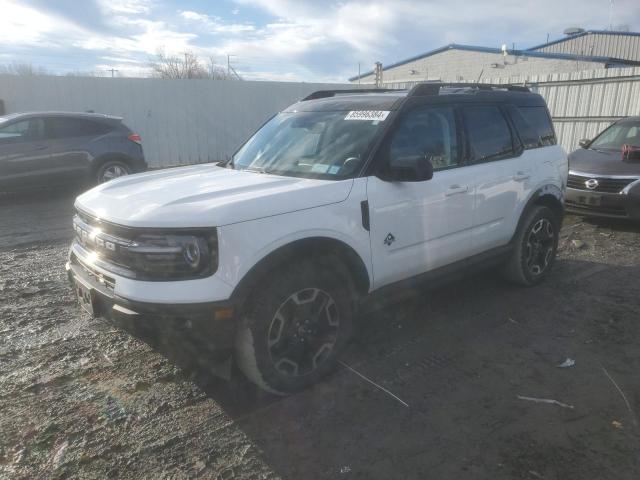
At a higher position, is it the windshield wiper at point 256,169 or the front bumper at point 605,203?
the windshield wiper at point 256,169

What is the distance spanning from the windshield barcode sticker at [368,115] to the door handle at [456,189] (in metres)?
0.75

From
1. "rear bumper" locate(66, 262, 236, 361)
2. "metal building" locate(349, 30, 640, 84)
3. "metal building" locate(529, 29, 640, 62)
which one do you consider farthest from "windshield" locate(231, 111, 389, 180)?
"metal building" locate(529, 29, 640, 62)

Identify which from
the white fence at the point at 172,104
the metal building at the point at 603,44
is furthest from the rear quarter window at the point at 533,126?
the metal building at the point at 603,44

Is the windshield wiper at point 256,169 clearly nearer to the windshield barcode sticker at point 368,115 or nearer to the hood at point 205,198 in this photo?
the hood at point 205,198

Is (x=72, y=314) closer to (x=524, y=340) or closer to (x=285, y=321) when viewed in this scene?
(x=285, y=321)

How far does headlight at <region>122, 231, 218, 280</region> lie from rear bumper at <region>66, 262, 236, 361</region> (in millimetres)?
171

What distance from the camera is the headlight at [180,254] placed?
8.59ft

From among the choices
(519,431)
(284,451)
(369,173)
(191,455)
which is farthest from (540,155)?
(191,455)

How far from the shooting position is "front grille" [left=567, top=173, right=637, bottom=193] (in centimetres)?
693

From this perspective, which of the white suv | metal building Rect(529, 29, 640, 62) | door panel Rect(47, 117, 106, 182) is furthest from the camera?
metal building Rect(529, 29, 640, 62)

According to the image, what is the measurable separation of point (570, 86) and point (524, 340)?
11285 mm

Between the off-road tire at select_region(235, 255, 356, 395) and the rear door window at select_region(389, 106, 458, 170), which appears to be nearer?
the off-road tire at select_region(235, 255, 356, 395)

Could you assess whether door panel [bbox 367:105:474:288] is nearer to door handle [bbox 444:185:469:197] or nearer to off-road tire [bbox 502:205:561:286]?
door handle [bbox 444:185:469:197]

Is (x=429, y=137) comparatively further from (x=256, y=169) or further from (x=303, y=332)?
(x=303, y=332)
